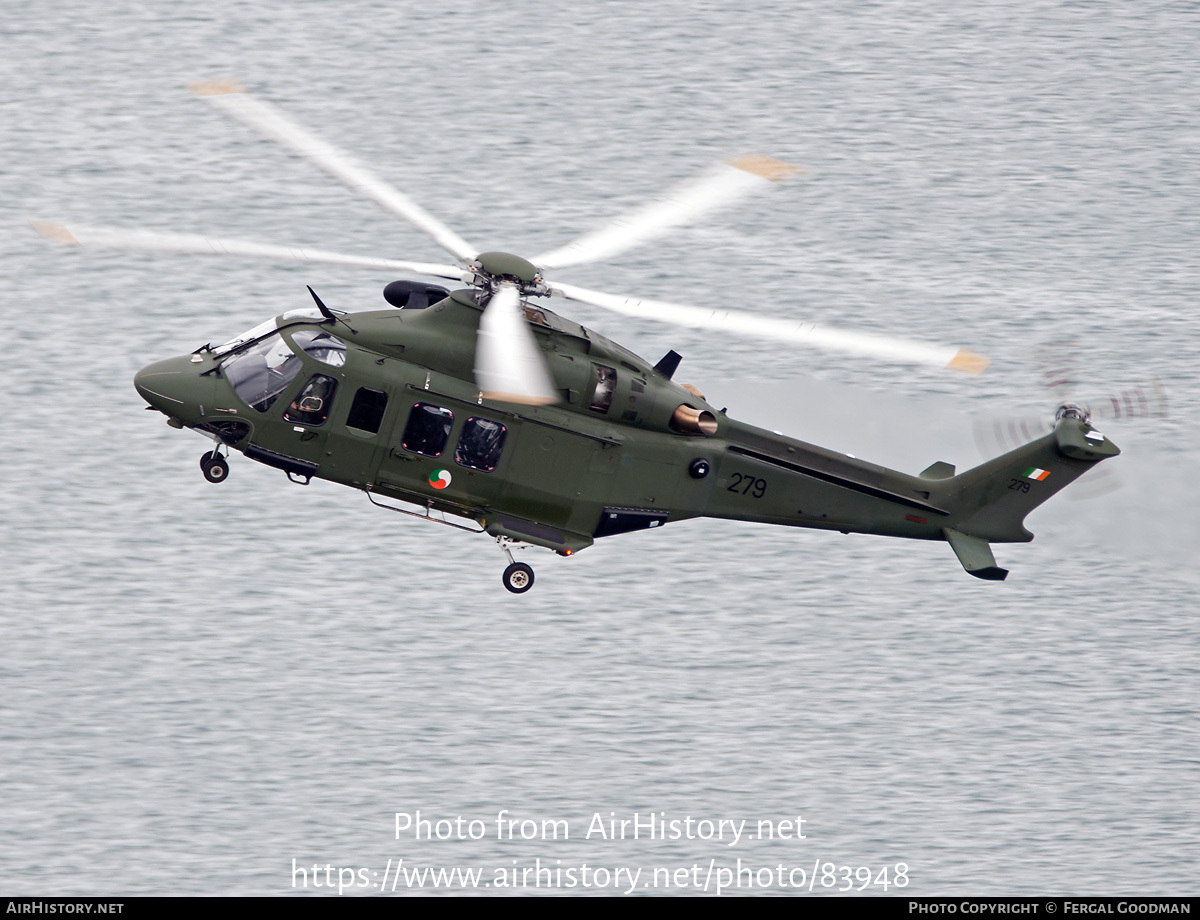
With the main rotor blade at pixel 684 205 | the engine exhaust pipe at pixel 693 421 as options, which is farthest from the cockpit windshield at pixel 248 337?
the engine exhaust pipe at pixel 693 421

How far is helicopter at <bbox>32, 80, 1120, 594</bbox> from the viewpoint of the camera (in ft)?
69.9

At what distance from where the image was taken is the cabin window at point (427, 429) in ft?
74.3

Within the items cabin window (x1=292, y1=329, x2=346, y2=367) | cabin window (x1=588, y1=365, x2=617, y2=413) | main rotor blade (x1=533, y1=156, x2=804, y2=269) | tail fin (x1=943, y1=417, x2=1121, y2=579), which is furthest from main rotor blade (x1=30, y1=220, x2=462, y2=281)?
tail fin (x1=943, y1=417, x2=1121, y2=579)

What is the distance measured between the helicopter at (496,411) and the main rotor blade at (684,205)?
0.02 meters

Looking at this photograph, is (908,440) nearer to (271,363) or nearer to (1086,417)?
(1086,417)

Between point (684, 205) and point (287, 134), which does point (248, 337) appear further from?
point (684, 205)

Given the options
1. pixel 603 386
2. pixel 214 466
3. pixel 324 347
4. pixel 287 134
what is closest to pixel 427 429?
pixel 324 347

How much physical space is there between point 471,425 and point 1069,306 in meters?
19.5

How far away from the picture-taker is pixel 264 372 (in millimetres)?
22734

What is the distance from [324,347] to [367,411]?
3.69ft

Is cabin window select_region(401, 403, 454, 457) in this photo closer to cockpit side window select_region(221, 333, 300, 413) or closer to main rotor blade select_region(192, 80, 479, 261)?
cockpit side window select_region(221, 333, 300, 413)

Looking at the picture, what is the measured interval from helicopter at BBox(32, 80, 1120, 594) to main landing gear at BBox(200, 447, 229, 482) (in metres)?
0.02

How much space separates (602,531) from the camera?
940 inches

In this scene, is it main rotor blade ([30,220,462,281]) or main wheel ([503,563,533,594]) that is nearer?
main rotor blade ([30,220,462,281])
